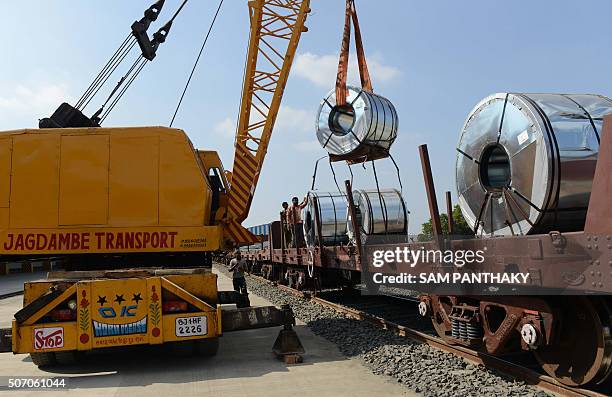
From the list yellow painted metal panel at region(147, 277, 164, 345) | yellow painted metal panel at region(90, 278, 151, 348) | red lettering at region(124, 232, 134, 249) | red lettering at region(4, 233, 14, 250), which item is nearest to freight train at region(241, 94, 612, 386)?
yellow painted metal panel at region(147, 277, 164, 345)

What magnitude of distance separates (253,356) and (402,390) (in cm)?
250

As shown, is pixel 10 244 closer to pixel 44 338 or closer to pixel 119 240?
pixel 119 240

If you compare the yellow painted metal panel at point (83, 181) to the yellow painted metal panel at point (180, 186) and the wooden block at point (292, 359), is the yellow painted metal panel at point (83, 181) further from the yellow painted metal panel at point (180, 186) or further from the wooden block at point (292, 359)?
the wooden block at point (292, 359)

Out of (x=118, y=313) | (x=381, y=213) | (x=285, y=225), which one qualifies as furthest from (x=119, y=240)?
(x=285, y=225)

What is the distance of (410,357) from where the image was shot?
6.18m

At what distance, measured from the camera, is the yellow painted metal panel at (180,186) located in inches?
271

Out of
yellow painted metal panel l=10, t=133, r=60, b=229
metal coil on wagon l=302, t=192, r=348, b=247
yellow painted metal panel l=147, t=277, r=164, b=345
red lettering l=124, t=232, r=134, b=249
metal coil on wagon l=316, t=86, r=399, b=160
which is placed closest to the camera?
yellow painted metal panel l=147, t=277, r=164, b=345

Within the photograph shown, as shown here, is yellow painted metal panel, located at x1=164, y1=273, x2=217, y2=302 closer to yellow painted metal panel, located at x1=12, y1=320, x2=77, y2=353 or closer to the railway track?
yellow painted metal panel, located at x1=12, y1=320, x2=77, y2=353

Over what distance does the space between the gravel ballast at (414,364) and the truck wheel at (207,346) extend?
1.69m

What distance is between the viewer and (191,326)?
240 inches

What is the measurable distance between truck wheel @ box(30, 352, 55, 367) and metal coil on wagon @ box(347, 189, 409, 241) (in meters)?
5.71

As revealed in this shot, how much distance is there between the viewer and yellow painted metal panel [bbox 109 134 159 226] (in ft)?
22.3

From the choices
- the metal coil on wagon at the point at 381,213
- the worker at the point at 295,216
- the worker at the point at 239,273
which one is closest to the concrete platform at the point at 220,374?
the metal coil on wagon at the point at 381,213

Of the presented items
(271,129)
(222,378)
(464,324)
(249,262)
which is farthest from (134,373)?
(249,262)
